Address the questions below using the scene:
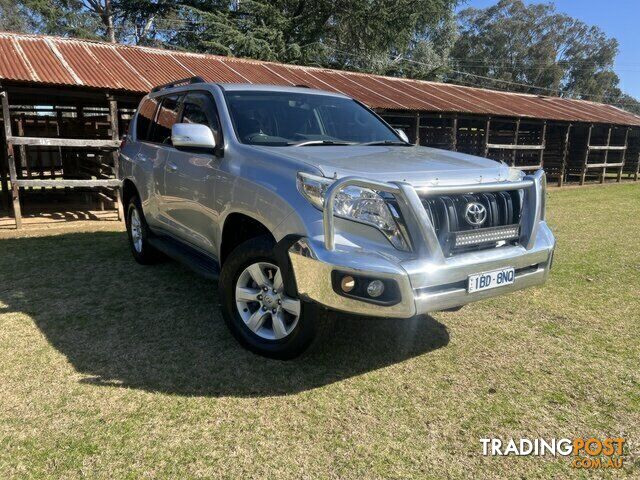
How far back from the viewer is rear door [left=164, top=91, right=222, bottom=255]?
3885 mm

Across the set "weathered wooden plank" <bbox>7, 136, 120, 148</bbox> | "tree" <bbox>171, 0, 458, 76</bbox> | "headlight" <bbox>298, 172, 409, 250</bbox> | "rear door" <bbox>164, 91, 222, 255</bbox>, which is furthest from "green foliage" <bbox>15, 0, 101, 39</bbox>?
"headlight" <bbox>298, 172, 409, 250</bbox>

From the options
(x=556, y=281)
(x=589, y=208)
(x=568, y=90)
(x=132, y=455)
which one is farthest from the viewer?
(x=568, y=90)

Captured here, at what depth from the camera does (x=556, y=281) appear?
17.7 ft

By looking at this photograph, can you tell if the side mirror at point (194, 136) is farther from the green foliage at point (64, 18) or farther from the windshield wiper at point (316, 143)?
the green foliage at point (64, 18)

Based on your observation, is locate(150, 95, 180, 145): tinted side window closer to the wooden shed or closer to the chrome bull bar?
the chrome bull bar

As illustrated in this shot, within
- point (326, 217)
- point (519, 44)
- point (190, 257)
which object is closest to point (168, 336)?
point (190, 257)

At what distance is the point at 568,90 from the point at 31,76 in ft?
233

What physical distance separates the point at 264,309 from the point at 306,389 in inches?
24.7

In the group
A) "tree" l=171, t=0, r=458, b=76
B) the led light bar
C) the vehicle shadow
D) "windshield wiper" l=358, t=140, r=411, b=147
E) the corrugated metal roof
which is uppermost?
"tree" l=171, t=0, r=458, b=76

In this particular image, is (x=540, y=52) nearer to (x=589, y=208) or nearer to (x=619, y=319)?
(x=589, y=208)

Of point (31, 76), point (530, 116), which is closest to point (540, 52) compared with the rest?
point (530, 116)

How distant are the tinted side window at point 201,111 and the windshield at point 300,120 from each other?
17 centimetres

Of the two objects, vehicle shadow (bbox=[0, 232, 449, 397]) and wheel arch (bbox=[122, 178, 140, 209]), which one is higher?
wheel arch (bbox=[122, 178, 140, 209])

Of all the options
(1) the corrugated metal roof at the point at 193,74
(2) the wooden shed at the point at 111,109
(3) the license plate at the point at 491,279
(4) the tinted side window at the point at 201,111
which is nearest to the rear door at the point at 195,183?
(4) the tinted side window at the point at 201,111
